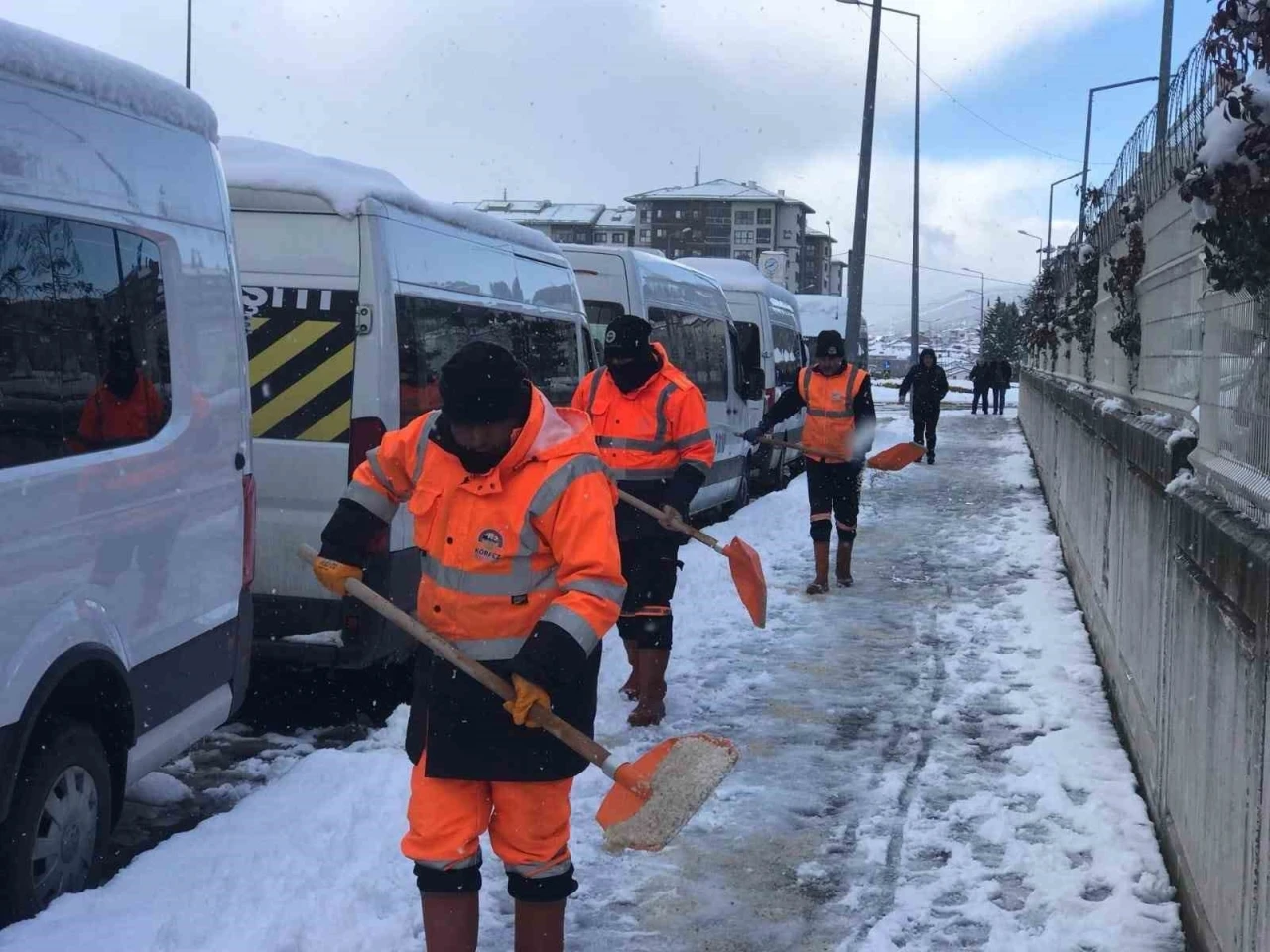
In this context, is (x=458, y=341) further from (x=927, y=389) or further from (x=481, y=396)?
(x=927, y=389)

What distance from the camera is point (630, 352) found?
20.6ft

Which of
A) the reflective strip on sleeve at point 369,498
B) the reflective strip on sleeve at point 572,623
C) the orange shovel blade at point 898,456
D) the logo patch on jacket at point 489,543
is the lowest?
the orange shovel blade at point 898,456

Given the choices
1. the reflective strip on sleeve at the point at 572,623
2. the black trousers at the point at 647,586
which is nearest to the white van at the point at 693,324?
the black trousers at the point at 647,586

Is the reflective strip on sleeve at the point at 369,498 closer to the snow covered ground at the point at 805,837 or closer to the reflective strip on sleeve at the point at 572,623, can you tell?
the reflective strip on sleeve at the point at 572,623

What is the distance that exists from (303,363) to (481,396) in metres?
3.03

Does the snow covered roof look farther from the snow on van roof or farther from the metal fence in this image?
the metal fence

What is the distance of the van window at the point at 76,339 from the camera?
11.9ft

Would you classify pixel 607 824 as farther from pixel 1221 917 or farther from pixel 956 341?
pixel 956 341

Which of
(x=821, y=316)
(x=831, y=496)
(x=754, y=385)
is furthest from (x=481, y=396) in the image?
(x=821, y=316)

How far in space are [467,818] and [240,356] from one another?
89.5 inches

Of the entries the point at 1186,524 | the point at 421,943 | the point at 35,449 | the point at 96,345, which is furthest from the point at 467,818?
the point at 1186,524

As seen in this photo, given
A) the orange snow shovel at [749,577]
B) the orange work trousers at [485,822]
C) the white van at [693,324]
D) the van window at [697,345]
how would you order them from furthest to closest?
the van window at [697,345] → the white van at [693,324] → the orange snow shovel at [749,577] → the orange work trousers at [485,822]

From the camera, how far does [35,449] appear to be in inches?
144

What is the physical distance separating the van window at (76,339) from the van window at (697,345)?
781 cm
